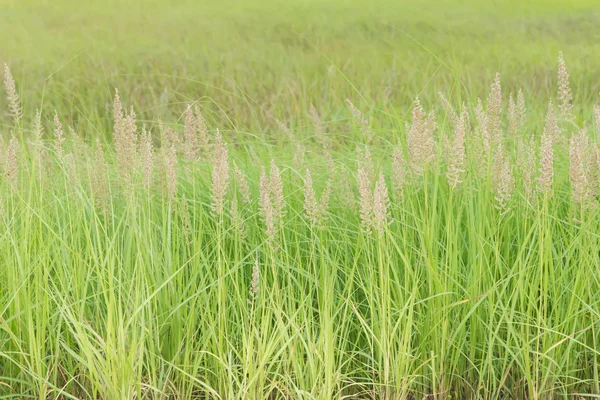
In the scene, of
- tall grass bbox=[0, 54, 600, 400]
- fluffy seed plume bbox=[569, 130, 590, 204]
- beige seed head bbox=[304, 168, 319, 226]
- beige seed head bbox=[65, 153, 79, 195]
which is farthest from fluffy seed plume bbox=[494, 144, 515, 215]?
beige seed head bbox=[65, 153, 79, 195]

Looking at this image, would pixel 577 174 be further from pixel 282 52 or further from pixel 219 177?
pixel 282 52

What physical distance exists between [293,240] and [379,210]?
98 cm

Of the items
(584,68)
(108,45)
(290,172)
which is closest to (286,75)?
(108,45)

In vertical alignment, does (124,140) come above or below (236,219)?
above

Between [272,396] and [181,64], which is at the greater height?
[181,64]

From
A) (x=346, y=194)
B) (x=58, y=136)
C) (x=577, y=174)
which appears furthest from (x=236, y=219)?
(x=577, y=174)

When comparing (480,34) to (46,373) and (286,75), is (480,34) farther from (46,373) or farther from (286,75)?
(46,373)

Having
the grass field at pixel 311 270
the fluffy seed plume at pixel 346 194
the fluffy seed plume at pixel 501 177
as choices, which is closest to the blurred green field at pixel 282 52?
the grass field at pixel 311 270

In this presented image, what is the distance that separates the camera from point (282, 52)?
9.57 m

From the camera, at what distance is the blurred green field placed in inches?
317

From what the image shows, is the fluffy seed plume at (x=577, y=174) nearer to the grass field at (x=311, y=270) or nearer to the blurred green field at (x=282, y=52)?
the grass field at (x=311, y=270)

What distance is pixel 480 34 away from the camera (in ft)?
36.8

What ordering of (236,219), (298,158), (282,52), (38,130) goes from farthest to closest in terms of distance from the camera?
(282,52), (298,158), (38,130), (236,219)

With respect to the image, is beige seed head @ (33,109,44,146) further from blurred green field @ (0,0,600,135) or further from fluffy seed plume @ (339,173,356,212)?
blurred green field @ (0,0,600,135)
